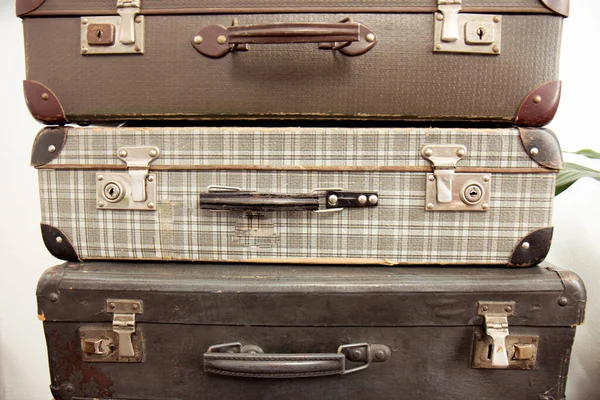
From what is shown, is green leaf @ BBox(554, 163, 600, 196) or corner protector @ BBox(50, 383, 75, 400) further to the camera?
green leaf @ BBox(554, 163, 600, 196)

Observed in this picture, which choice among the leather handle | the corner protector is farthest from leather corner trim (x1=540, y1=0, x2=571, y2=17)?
the corner protector

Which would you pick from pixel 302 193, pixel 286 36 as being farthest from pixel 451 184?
pixel 286 36

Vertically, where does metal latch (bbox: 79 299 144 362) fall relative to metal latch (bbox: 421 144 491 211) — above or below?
below

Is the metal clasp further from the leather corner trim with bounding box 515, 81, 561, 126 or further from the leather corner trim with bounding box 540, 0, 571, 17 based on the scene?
the leather corner trim with bounding box 540, 0, 571, 17

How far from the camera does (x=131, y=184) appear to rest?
0.70 metres

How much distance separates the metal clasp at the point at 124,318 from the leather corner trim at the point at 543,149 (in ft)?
2.50

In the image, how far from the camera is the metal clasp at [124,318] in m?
0.67

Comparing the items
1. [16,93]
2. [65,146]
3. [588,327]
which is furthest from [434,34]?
[16,93]

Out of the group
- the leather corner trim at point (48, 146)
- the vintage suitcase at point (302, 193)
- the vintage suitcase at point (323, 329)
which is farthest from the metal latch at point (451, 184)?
the leather corner trim at point (48, 146)

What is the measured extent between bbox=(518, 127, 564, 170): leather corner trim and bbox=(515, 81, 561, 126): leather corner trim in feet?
0.12

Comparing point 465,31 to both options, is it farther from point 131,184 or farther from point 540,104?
point 131,184

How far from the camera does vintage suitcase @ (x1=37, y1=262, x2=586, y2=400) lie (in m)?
0.66

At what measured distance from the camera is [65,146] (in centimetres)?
70

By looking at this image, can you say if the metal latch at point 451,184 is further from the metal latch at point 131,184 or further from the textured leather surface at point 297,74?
the metal latch at point 131,184
